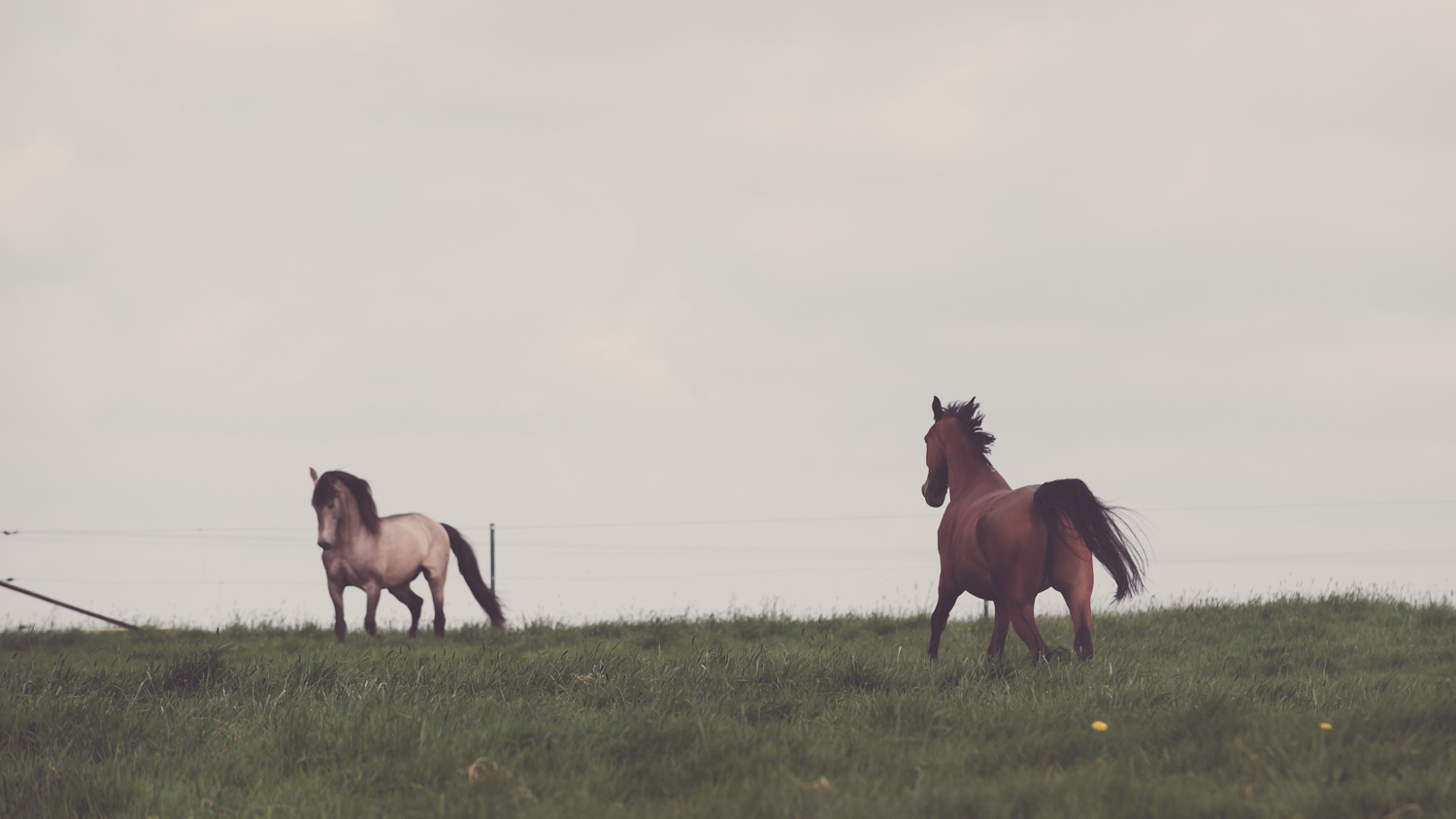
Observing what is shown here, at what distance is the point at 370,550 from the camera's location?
45.8ft

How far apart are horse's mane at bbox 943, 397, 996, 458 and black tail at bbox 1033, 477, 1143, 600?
1611 mm

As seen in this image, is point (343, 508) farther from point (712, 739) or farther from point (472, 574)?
point (712, 739)

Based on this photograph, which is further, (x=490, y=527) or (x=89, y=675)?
(x=490, y=527)

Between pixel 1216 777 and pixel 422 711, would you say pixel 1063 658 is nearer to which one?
pixel 1216 777

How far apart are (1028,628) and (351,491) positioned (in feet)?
30.2

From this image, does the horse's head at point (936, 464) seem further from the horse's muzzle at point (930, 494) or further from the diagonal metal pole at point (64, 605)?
the diagonal metal pole at point (64, 605)

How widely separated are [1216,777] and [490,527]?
16877 millimetres

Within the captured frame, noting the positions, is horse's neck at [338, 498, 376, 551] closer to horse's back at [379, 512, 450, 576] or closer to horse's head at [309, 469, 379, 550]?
horse's head at [309, 469, 379, 550]

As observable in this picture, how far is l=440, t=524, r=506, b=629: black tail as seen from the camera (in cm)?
1553

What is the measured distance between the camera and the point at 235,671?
7.00m

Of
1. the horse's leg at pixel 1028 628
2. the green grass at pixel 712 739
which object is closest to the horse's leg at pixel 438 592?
the green grass at pixel 712 739

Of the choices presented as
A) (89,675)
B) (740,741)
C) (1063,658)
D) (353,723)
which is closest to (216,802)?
(353,723)

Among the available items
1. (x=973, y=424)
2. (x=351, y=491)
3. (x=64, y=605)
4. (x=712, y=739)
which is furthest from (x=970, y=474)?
(x=64, y=605)

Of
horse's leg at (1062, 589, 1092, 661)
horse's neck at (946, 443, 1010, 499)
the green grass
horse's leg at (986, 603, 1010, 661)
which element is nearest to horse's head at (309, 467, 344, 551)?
the green grass
